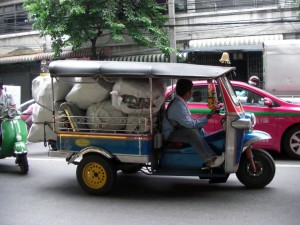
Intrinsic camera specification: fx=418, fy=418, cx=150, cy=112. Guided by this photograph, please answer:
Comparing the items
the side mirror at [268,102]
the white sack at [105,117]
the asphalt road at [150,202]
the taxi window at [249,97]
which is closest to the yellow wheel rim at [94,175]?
the asphalt road at [150,202]

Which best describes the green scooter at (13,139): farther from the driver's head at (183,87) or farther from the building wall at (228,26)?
the building wall at (228,26)

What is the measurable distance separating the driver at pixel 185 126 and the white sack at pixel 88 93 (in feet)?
3.12

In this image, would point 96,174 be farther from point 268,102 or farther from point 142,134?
point 268,102

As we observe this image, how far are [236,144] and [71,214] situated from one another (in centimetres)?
227

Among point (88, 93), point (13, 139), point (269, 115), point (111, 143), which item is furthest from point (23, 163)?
point (269, 115)

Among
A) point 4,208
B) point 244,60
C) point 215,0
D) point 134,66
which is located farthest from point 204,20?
point 4,208

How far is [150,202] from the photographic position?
5.49 metres

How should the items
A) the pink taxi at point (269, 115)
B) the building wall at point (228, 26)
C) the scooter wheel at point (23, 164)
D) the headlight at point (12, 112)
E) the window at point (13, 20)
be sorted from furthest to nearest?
the window at point (13, 20)
the building wall at point (228, 26)
the pink taxi at point (269, 115)
the headlight at point (12, 112)
the scooter wheel at point (23, 164)

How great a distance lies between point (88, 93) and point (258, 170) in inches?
103

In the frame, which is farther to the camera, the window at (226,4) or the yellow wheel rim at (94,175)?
the window at (226,4)

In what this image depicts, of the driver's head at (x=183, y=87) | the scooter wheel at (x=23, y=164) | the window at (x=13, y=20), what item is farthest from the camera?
the window at (x=13, y=20)

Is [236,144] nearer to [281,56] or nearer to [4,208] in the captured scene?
[4,208]

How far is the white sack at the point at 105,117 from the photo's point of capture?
18.9ft

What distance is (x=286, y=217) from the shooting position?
4.78 metres
